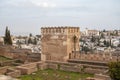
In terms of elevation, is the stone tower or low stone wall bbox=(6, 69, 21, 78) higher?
the stone tower

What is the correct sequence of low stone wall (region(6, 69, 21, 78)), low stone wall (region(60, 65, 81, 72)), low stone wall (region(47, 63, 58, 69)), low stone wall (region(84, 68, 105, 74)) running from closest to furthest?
low stone wall (region(6, 69, 21, 78)) → low stone wall (region(84, 68, 105, 74)) → low stone wall (region(60, 65, 81, 72)) → low stone wall (region(47, 63, 58, 69))

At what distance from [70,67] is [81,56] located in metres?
1.57

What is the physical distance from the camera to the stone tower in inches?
671

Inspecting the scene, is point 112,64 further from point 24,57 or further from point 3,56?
point 3,56

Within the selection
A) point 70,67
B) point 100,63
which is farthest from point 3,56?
point 100,63

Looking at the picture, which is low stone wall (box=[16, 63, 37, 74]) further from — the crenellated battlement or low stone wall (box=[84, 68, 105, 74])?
low stone wall (box=[84, 68, 105, 74])

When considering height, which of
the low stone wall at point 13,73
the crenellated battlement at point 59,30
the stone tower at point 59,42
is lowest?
the low stone wall at point 13,73

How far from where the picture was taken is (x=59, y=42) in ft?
56.5

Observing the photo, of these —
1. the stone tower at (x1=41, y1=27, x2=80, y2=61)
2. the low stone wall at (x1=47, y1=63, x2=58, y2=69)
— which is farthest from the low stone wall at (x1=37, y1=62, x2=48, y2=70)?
the stone tower at (x1=41, y1=27, x2=80, y2=61)

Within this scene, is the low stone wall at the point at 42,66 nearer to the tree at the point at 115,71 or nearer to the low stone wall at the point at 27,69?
the low stone wall at the point at 27,69

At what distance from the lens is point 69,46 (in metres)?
17.2

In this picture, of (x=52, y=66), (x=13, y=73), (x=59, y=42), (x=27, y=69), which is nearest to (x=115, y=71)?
(x=27, y=69)

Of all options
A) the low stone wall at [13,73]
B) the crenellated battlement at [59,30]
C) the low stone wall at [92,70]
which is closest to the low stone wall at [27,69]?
the low stone wall at [13,73]

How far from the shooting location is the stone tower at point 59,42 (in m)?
17.0
